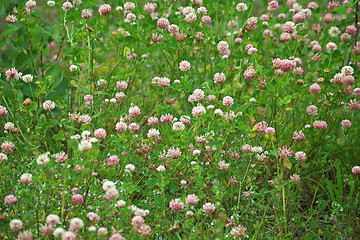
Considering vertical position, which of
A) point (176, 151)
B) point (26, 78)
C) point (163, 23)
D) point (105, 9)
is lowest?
point (176, 151)

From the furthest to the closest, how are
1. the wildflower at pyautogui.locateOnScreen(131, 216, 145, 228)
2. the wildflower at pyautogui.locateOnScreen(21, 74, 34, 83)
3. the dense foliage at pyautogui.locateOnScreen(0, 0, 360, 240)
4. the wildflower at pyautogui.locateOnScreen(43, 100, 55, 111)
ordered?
the wildflower at pyautogui.locateOnScreen(21, 74, 34, 83), the wildflower at pyautogui.locateOnScreen(43, 100, 55, 111), the dense foliage at pyautogui.locateOnScreen(0, 0, 360, 240), the wildflower at pyautogui.locateOnScreen(131, 216, 145, 228)

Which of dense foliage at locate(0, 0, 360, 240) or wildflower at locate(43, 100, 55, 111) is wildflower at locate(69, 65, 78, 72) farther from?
wildflower at locate(43, 100, 55, 111)

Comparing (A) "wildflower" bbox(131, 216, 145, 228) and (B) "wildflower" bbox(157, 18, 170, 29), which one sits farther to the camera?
(B) "wildflower" bbox(157, 18, 170, 29)

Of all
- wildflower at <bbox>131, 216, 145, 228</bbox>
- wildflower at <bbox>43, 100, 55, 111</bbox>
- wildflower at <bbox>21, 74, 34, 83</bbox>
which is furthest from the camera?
wildflower at <bbox>21, 74, 34, 83</bbox>

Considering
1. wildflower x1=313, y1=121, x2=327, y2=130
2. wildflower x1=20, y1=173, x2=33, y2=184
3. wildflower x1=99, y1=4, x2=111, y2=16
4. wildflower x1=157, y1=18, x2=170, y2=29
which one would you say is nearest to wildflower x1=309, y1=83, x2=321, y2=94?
wildflower x1=313, y1=121, x2=327, y2=130

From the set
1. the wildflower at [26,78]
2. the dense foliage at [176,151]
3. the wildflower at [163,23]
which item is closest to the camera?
the dense foliage at [176,151]

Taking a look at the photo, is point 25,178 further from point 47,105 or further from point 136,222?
point 47,105

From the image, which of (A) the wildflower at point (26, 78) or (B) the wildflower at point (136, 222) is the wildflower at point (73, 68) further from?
(B) the wildflower at point (136, 222)

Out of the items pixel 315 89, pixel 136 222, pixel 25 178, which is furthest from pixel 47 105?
pixel 315 89

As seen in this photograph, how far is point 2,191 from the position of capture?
6.82ft

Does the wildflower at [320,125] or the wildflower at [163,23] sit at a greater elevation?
the wildflower at [163,23]

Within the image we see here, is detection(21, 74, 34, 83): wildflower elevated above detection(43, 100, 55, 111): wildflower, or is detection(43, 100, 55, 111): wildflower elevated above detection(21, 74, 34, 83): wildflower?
detection(21, 74, 34, 83): wildflower

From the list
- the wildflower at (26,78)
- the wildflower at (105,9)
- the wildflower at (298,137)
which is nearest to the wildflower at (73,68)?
the wildflower at (26,78)

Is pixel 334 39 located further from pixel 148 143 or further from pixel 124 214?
pixel 124 214
